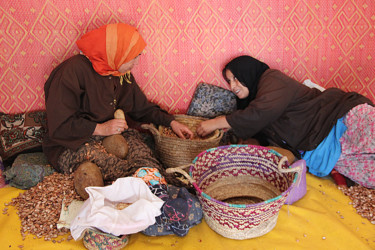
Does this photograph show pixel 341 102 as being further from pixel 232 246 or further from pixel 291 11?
pixel 232 246

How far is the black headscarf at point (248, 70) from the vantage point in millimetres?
2564

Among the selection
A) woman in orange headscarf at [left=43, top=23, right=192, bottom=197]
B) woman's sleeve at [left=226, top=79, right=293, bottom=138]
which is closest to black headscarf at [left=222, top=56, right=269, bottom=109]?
woman's sleeve at [left=226, top=79, right=293, bottom=138]

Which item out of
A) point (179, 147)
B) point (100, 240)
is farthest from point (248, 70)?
point (100, 240)

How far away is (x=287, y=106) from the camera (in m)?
2.49

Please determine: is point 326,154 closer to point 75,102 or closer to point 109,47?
point 109,47

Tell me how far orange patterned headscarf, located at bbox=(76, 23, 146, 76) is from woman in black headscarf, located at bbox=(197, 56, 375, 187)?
2.45 feet

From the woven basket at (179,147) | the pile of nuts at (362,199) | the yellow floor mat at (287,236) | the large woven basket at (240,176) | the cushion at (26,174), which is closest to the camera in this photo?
the yellow floor mat at (287,236)

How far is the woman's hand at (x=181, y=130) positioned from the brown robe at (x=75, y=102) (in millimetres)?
465

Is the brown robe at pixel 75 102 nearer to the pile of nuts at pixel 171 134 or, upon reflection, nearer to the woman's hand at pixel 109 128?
the woman's hand at pixel 109 128

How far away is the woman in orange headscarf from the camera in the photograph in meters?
2.14

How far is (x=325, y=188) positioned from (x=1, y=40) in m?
A: 2.62

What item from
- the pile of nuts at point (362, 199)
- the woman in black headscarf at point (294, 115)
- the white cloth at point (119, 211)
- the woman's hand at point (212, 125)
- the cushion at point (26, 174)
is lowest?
the cushion at point (26, 174)

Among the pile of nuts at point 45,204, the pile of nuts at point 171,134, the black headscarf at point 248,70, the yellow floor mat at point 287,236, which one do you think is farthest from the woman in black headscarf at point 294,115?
the pile of nuts at point 45,204

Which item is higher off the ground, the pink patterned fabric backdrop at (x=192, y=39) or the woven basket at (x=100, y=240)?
the pink patterned fabric backdrop at (x=192, y=39)
